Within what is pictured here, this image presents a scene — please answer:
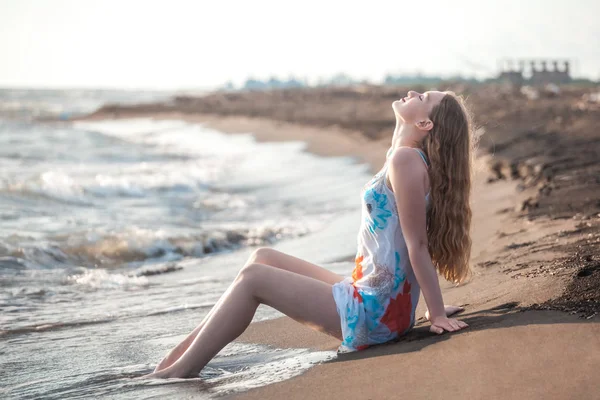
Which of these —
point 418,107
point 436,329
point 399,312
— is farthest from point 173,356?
point 418,107

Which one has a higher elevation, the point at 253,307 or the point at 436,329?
the point at 253,307

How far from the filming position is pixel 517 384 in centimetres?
283

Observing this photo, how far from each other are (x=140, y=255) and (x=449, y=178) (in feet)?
16.3

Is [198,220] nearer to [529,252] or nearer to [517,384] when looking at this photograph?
[529,252]

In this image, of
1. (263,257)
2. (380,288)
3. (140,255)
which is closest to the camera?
(380,288)

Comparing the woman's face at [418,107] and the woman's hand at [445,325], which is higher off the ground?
the woman's face at [418,107]

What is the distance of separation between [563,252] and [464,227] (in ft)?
3.90

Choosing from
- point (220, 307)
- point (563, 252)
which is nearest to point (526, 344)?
point (220, 307)

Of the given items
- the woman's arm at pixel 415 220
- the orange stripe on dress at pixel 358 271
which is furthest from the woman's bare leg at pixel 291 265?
the woman's arm at pixel 415 220

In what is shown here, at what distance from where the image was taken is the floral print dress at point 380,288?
3.71 m

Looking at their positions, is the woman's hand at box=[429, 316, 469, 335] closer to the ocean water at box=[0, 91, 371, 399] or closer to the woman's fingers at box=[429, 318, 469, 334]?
the woman's fingers at box=[429, 318, 469, 334]

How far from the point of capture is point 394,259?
3.73m

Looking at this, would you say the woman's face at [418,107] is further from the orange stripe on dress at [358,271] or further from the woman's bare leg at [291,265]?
the woman's bare leg at [291,265]

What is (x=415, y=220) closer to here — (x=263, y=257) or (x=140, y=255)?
(x=263, y=257)
